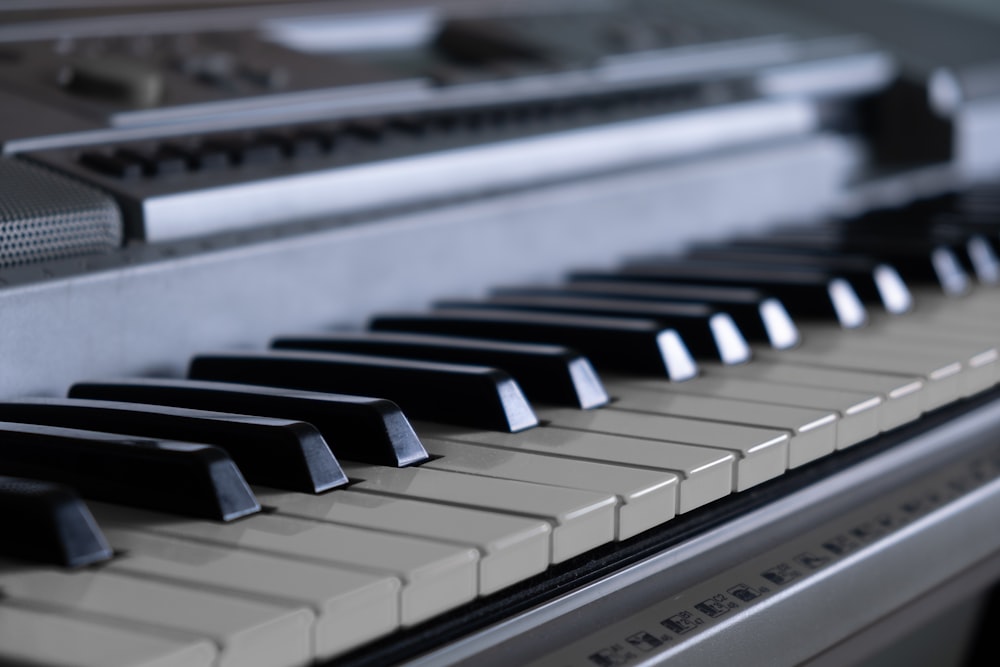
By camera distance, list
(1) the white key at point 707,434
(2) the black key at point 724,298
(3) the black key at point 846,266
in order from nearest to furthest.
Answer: (1) the white key at point 707,434 < (2) the black key at point 724,298 < (3) the black key at point 846,266

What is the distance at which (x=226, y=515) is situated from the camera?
25.1 inches

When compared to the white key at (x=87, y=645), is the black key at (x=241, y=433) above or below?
above

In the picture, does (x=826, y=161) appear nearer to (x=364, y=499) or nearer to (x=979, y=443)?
(x=979, y=443)

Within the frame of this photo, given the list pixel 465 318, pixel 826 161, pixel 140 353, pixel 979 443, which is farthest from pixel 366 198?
pixel 826 161

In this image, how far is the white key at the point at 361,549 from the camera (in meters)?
0.57

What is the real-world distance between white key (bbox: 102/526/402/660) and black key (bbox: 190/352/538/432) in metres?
0.29

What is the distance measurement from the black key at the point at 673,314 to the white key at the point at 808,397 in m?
0.08

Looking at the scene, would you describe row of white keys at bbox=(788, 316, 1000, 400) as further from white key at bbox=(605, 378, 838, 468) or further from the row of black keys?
white key at bbox=(605, 378, 838, 468)

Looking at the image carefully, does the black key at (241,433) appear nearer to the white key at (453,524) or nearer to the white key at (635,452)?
the white key at (453,524)

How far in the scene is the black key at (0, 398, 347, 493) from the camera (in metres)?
0.70

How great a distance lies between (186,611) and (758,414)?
1.63 ft

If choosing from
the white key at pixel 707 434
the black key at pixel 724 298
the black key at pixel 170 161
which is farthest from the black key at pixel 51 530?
the black key at pixel 724 298

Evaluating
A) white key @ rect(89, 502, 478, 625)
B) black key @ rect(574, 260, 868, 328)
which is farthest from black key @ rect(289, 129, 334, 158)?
white key @ rect(89, 502, 478, 625)

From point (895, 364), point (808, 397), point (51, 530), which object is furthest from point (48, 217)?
point (895, 364)
